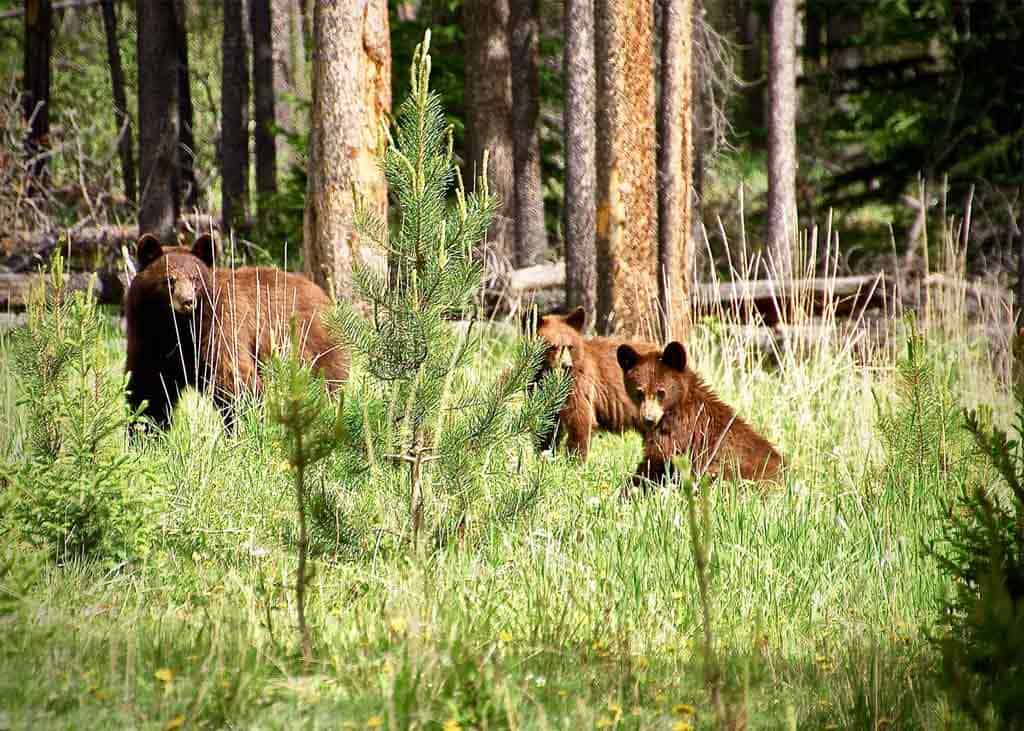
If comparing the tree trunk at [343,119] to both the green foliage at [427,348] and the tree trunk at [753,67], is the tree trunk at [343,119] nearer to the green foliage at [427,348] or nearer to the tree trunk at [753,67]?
the green foliage at [427,348]

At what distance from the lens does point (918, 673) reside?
3.42m

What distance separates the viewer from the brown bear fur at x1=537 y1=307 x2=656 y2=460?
673cm

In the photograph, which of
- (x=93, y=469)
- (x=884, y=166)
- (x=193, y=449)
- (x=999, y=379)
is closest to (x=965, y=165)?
(x=884, y=166)

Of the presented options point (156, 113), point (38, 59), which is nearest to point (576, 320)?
point (156, 113)

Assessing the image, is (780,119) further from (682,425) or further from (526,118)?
(682,425)

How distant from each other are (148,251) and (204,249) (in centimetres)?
34

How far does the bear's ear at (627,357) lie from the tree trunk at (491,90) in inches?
296

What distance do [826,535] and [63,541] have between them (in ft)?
10.4

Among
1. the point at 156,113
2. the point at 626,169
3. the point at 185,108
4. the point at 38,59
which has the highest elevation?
the point at 38,59

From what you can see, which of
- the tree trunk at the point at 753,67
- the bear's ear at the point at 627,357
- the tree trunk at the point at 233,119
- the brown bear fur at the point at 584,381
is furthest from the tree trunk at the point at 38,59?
the tree trunk at the point at 753,67

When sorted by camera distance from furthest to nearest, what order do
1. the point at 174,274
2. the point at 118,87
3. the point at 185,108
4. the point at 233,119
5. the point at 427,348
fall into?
the point at 118,87, the point at 185,108, the point at 233,119, the point at 174,274, the point at 427,348

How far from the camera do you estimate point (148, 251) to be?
6.38 m

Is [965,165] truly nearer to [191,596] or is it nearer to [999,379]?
[999,379]

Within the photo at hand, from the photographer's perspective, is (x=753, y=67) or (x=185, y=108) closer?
(x=185, y=108)
